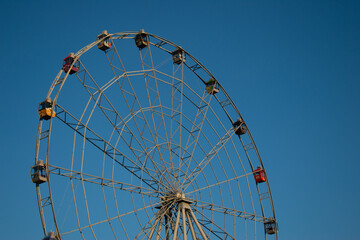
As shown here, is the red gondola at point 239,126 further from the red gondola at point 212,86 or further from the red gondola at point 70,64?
the red gondola at point 70,64

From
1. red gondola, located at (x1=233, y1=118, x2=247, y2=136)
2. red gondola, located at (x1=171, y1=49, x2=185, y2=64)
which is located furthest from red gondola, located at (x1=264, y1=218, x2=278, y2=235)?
red gondola, located at (x1=171, y1=49, x2=185, y2=64)

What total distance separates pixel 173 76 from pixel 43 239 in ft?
52.4

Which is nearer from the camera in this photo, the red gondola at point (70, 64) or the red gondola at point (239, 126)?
the red gondola at point (70, 64)

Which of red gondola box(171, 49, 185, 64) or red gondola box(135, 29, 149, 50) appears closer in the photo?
red gondola box(135, 29, 149, 50)

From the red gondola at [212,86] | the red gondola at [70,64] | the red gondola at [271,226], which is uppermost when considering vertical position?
the red gondola at [212,86]

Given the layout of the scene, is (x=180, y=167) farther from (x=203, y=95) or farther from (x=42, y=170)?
(x=42, y=170)

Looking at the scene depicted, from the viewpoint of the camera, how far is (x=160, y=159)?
3167 centimetres

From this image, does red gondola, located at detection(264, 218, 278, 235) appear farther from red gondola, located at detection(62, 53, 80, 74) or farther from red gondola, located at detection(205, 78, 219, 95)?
red gondola, located at detection(62, 53, 80, 74)

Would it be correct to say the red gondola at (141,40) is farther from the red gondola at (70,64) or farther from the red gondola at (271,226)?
the red gondola at (271,226)

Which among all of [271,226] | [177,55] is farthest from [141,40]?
[271,226]

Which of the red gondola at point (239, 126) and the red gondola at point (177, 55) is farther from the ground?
the red gondola at point (177, 55)

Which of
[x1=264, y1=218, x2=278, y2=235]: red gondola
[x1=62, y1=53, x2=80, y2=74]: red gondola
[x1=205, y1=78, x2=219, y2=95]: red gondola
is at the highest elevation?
[x1=205, y1=78, x2=219, y2=95]: red gondola

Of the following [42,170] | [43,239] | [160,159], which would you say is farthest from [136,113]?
[43,239]

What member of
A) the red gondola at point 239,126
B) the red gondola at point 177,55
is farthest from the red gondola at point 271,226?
the red gondola at point 177,55
